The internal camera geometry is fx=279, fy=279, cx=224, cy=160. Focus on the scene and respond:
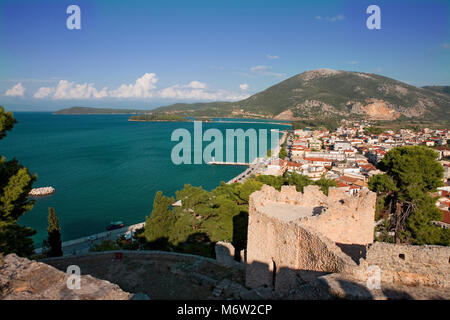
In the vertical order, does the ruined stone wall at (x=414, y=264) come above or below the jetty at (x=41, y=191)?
above

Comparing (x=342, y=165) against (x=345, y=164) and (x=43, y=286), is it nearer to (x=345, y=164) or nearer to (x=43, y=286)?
(x=345, y=164)

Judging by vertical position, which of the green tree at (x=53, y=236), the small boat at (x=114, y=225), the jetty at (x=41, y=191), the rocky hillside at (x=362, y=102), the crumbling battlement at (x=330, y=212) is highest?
the rocky hillside at (x=362, y=102)

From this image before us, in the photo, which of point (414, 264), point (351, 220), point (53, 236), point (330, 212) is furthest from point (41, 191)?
point (414, 264)

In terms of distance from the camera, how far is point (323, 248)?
18.7 ft

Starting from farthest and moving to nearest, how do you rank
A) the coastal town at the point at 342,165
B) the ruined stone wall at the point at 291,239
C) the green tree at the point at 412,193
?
the coastal town at the point at 342,165, the green tree at the point at 412,193, the ruined stone wall at the point at 291,239

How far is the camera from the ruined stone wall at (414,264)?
18.6 ft

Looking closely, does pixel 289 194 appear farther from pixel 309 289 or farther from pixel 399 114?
pixel 399 114

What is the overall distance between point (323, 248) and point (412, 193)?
15188mm

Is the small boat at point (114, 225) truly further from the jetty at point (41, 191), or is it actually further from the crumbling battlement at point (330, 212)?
the crumbling battlement at point (330, 212)

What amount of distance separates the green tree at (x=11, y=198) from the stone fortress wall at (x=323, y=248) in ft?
26.3

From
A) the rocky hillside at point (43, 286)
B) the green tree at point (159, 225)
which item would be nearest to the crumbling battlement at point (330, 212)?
the rocky hillside at point (43, 286)

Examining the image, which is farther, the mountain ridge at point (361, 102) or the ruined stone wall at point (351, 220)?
the mountain ridge at point (361, 102)
